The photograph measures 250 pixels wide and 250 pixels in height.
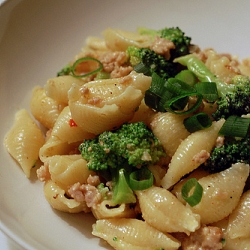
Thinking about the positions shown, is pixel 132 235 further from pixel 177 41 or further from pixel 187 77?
pixel 177 41

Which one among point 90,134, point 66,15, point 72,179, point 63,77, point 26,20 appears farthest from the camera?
point 66,15

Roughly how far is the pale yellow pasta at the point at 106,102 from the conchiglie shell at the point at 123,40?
25.5 inches

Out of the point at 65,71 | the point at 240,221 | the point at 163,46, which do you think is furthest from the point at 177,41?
the point at 240,221

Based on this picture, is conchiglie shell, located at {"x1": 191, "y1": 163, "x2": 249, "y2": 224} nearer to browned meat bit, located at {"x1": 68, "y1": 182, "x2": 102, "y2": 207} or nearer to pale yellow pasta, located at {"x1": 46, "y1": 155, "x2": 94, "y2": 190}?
browned meat bit, located at {"x1": 68, "y1": 182, "x2": 102, "y2": 207}

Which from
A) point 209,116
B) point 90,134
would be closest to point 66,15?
point 90,134

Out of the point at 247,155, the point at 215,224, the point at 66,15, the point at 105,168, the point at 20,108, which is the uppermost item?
the point at 66,15

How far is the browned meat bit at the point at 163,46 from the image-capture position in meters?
2.77

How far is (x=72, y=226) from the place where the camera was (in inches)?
89.7

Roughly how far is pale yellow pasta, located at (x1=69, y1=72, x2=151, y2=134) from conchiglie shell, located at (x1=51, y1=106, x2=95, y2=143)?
0.24 feet

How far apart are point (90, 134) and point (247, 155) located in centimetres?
91

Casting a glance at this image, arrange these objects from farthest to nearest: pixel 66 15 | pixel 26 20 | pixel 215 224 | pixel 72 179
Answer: pixel 66 15, pixel 26 20, pixel 72 179, pixel 215 224

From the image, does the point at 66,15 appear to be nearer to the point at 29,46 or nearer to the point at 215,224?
the point at 29,46

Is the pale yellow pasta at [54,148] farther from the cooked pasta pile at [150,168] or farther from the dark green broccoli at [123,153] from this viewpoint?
the dark green broccoli at [123,153]

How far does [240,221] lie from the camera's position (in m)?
2.03
